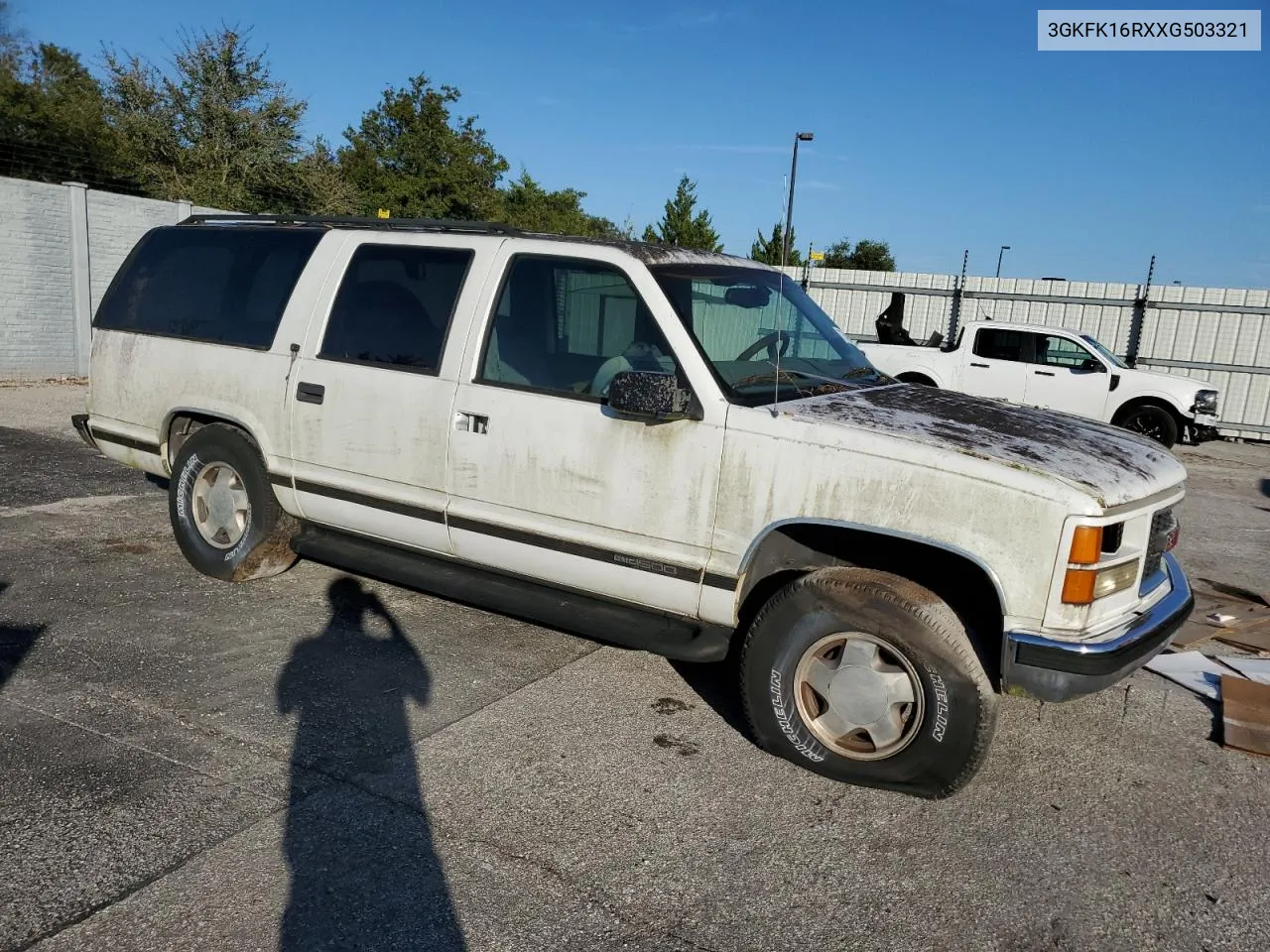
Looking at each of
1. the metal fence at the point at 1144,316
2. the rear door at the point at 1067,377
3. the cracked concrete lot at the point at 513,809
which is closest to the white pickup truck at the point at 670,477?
the cracked concrete lot at the point at 513,809

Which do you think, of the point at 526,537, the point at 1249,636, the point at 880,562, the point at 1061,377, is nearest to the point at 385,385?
the point at 526,537

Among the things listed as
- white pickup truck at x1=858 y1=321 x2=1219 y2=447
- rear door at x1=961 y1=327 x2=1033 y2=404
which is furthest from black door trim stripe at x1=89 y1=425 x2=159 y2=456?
rear door at x1=961 y1=327 x2=1033 y2=404

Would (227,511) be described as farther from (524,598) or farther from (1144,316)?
(1144,316)

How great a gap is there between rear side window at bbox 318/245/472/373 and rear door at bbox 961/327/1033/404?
10.7 metres

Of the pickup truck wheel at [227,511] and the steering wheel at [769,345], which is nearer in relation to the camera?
the steering wheel at [769,345]

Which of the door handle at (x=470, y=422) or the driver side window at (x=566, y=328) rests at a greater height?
the driver side window at (x=566, y=328)

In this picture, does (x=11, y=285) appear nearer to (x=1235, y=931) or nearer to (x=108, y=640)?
(x=108, y=640)

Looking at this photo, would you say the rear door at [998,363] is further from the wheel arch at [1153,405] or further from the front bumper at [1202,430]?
the front bumper at [1202,430]

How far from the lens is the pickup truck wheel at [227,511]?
5129mm

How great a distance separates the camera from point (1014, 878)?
3.04m

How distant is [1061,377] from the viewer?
13.6 m

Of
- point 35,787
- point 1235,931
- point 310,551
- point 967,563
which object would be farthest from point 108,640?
point 1235,931

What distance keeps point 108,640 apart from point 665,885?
308 centimetres

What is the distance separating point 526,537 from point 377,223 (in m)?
1.95
